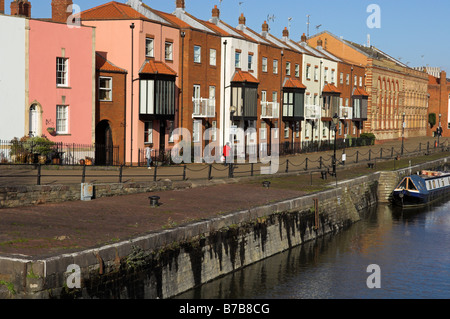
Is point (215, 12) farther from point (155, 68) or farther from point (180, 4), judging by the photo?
point (155, 68)

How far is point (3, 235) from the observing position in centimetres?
1670

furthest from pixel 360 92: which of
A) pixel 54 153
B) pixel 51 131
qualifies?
pixel 54 153

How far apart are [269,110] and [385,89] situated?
116 ft

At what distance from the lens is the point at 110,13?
134 feet

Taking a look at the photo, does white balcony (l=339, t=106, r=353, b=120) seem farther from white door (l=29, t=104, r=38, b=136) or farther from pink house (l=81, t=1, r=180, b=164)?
white door (l=29, t=104, r=38, b=136)

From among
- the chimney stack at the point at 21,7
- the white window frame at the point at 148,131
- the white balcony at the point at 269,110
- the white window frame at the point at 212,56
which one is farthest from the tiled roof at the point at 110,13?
the white balcony at the point at 269,110

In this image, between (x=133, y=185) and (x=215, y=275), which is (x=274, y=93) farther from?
(x=215, y=275)

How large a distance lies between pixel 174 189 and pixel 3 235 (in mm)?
12576

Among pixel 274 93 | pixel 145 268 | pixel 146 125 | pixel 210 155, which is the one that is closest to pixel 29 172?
pixel 146 125

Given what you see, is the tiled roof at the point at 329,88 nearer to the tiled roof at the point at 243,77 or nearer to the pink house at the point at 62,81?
the tiled roof at the point at 243,77

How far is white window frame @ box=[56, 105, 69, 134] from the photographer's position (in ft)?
117

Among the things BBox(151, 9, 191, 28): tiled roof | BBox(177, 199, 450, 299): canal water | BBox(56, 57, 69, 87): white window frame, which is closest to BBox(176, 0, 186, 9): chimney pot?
BBox(151, 9, 191, 28): tiled roof

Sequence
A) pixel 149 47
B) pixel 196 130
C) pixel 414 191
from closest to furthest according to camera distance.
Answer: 1. pixel 149 47
2. pixel 414 191
3. pixel 196 130

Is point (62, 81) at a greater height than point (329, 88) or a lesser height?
lesser
